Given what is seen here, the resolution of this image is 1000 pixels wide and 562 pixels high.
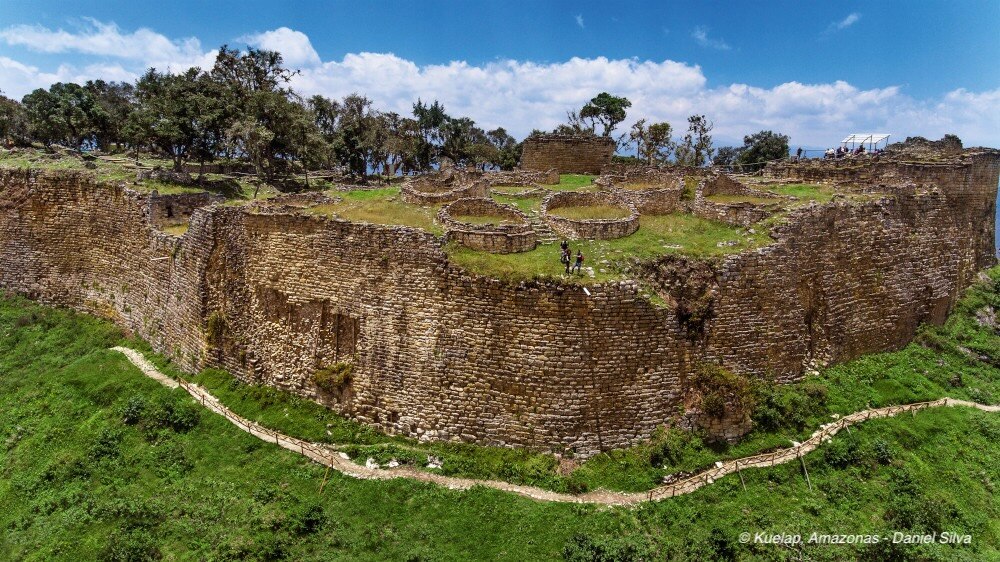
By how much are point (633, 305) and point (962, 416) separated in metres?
9.59

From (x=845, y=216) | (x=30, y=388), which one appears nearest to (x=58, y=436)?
(x=30, y=388)

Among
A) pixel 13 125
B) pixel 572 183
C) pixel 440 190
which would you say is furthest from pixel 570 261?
pixel 13 125

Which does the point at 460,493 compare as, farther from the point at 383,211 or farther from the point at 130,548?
the point at 383,211

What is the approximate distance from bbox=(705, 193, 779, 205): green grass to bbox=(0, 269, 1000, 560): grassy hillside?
6.08m

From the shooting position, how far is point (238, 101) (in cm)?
3266

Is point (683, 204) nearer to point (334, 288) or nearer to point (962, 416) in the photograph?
point (962, 416)

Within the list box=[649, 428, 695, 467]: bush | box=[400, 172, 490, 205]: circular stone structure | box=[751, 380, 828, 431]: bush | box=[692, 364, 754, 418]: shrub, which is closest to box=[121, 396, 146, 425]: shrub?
box=[400, 172, 490, 205]: circular stone structure

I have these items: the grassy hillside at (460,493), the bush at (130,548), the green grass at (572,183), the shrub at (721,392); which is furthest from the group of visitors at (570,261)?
the green grass at (572,183)

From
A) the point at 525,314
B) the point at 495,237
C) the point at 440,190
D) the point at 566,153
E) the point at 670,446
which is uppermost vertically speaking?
the point at 566,153

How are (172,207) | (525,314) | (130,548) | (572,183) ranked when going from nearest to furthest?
(130,548), (525,314), (172,207), (572,183)

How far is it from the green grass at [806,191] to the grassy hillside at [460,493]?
569 cm

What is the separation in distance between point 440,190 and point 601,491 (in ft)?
56.4

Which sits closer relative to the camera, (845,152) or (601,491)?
(601,491)

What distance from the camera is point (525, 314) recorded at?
42.8ft
